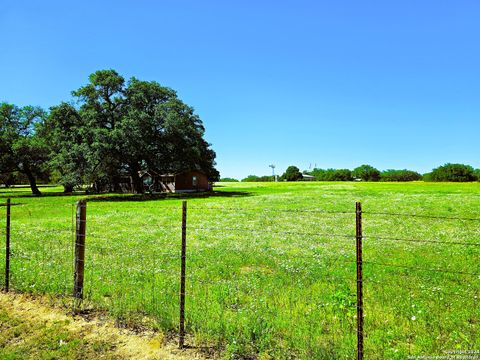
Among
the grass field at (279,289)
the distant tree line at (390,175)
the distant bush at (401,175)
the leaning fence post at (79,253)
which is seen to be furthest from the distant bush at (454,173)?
the leaning fence post at (79,253)

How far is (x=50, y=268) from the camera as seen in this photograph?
8.98 meters

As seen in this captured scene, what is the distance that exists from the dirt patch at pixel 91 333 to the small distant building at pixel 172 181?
5812 centimetres

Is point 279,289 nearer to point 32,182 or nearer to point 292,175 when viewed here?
point 32,182

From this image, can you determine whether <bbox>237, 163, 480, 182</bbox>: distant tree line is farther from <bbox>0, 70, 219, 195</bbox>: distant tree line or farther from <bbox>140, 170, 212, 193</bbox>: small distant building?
<bbox>0, 70, 219, 195</bbox>: distant tree line

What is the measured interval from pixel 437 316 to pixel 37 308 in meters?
7.87

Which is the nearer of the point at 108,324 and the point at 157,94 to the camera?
the point at 108,324

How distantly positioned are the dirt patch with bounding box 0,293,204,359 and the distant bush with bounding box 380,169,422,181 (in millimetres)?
146366

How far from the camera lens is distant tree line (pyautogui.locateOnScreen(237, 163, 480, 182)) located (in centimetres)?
10816

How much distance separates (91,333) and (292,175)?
16144 cm

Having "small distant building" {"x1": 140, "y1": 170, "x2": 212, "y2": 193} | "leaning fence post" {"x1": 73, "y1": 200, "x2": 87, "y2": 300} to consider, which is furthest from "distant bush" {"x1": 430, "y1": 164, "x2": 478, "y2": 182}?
"leaning fence post" {"x1": 73, "y1": 200, "x2": 87, "y2": 300}

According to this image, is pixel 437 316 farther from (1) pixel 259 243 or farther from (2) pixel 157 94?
(2) pixel 157 94

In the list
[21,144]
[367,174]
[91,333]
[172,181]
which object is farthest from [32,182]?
[367,174]

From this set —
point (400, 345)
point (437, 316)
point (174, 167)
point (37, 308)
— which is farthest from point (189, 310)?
point (174, 167)

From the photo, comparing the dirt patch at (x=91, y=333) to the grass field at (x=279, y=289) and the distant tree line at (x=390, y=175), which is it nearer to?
the grass field at (x=279, y=289)
